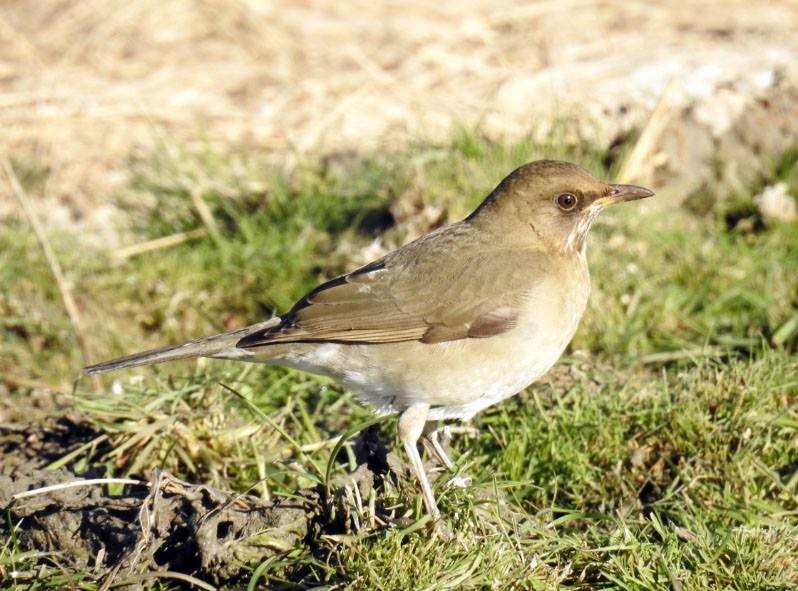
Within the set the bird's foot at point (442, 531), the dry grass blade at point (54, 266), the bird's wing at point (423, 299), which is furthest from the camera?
the dry grass blade at point (54, 266)

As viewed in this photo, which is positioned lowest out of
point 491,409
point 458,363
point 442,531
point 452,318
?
point 491,409

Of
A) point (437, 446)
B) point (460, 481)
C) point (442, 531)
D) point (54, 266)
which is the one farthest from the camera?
point (54, 266)

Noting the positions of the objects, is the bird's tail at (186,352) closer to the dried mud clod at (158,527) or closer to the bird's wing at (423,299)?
the bird's wing at (423,299)

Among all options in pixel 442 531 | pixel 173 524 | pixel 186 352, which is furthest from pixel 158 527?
pixel 442 531

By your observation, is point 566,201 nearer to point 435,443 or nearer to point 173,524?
point 435,443

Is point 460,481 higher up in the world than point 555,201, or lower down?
lower down

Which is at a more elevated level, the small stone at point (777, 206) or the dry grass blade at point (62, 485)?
the small stone at point (777, 206)

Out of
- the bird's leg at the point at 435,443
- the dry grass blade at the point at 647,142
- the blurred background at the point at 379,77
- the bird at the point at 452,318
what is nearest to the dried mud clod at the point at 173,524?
the bird's leg at the point at 435,443

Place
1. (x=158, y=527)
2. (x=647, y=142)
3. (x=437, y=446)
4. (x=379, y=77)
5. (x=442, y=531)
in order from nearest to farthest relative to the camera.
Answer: (x=442, y=531) < (x=158, y=527) < (x=437, y=446) < (x=647, y=142) < (x=379, y=77)
